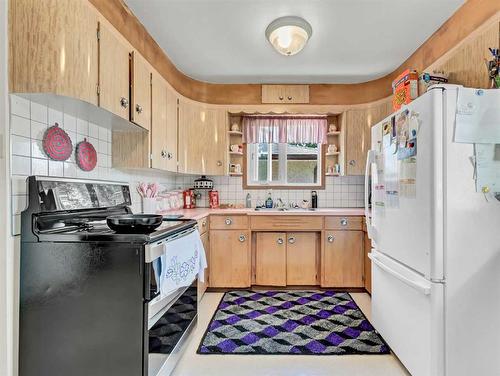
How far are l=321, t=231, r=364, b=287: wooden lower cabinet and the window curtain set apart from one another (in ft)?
3.93

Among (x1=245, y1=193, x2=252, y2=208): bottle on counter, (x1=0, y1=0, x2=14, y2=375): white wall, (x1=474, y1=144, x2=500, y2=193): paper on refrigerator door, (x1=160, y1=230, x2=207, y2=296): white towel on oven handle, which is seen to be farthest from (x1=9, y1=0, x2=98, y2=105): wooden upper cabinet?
(x1=245, y1=193, x2=252, y2=208): bottle on counter

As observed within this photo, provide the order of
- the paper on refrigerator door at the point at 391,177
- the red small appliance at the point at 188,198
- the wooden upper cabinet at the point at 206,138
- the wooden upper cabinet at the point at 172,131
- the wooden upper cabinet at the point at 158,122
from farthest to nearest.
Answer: the red small appliance at the point at 188,198 → the wooden upper cabinet at the point at 206,138 → the wooden upper cabinet at the point at 172,131 → the wooden upper cabinet at the point at 158,122 → the paper on refrigerator door at the point at 391,177

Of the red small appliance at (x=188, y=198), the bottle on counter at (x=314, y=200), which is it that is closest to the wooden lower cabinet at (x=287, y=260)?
the bottle on counter at (x=314, y=200)

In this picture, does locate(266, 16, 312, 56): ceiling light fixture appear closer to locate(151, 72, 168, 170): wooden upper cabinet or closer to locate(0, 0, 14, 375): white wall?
locate(151, 72, 168, 170): wooden upper cabinet

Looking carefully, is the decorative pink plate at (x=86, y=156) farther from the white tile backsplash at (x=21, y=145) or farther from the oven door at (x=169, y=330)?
the oven door at (x=169, y=330)

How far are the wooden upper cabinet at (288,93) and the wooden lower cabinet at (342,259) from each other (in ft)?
5.18

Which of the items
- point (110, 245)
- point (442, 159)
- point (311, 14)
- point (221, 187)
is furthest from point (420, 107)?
point (221, 187)

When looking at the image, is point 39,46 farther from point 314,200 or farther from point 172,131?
point 314,200

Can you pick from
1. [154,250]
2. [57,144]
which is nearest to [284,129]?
[57,144]

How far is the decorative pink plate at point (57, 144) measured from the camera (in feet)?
5.44

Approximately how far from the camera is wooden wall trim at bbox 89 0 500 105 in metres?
1.94

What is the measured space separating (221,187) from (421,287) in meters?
2.73

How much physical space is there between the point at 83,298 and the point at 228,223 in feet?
6.47

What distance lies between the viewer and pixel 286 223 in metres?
3.33
